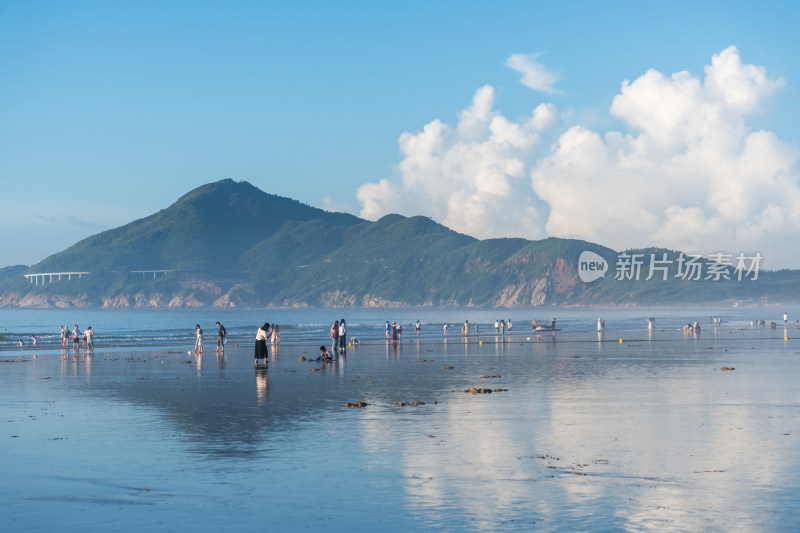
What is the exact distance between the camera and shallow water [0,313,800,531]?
41.5 ft

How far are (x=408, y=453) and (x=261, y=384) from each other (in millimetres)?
17469

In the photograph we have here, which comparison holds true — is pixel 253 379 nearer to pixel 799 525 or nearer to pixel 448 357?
pixel 448 357

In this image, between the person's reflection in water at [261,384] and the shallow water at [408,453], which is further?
the person's reflection in water at [261,384]

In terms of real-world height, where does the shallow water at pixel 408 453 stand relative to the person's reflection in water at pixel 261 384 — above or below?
below

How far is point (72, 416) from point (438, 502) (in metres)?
14.6

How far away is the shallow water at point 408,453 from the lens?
12641 mm

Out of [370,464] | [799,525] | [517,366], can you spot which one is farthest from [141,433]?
[517,366]

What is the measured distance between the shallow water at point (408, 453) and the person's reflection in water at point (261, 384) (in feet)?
0.63

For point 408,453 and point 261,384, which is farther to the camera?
point 261,384

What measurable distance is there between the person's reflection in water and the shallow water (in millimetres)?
193

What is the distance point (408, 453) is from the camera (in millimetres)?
17625

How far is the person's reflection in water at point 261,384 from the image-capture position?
28.8 m

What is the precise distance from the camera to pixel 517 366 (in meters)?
42.2

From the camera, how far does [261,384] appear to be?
1346 inches
